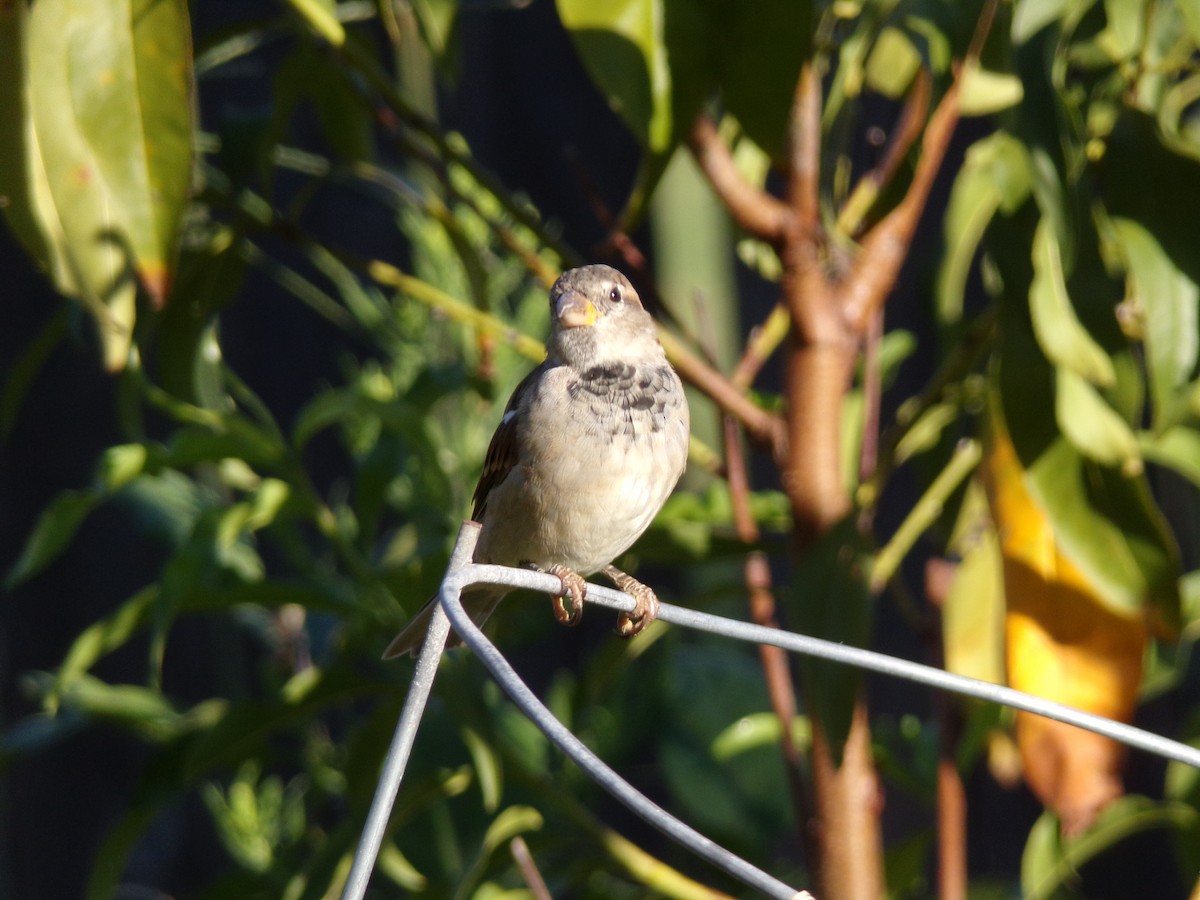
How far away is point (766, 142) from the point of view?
1.32 m

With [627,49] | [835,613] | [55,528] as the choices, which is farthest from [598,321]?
[55,528]

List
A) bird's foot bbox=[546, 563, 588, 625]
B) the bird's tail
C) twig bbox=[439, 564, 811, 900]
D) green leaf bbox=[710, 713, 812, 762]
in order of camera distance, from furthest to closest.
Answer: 1. green leaf bbox=[710, 713, 812, 762]
2. the bird's tail
3. bird's foot bbox=[546, 563, 588, 625]
4. twig bbox=[439, 564, 811, 900]

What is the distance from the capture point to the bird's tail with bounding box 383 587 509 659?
1416mm

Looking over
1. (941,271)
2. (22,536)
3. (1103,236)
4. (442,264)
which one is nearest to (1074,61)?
(1103,236)

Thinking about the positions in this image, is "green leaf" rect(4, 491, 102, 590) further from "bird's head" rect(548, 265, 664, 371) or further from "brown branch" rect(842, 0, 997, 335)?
"brown branch" rect(842, 0, 997, 335)

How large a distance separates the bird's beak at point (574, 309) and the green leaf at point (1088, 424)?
489mm

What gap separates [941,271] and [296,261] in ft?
5.79

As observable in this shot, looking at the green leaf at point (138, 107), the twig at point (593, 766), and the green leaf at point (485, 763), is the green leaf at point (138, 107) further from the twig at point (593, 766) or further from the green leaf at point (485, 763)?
the green leaf at point (485, 763)

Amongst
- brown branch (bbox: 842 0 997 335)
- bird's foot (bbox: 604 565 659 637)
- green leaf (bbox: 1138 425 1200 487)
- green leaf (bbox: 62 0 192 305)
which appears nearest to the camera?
green leaf (bbox: 62 0 192 305)

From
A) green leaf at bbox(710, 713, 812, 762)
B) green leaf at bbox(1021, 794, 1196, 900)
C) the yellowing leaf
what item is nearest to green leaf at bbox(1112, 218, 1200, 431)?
the yellowing leaf

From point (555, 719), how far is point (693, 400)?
1.53 metres

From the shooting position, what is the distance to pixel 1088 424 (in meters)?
1.30

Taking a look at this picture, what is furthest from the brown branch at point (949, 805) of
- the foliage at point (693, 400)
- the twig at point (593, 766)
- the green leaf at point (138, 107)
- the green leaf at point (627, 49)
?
the green leaf at point (138, 107)

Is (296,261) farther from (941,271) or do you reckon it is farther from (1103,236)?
(1103,236)
